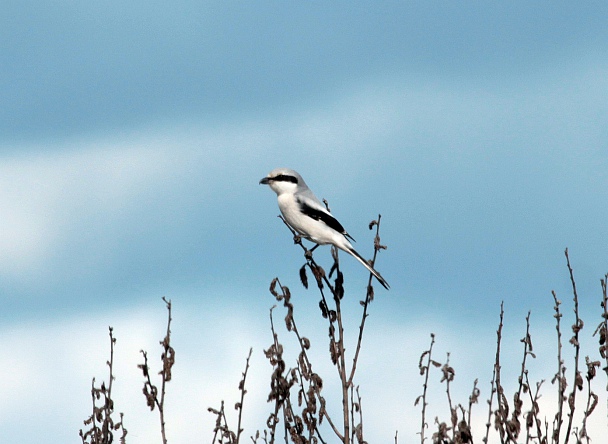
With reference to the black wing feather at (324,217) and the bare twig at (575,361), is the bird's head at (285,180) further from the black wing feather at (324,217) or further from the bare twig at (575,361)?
the bare twig at (575,361)

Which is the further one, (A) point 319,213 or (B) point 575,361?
(A) point 319,213

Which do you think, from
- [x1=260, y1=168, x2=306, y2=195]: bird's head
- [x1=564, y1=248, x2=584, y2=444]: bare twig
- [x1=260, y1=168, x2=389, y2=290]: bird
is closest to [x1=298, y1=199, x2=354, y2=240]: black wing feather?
[x1=260, y1=168, x2=389, y2=290]: bird

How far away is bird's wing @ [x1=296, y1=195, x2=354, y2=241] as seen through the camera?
8.56 metres

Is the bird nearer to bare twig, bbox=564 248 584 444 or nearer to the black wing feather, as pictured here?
the black wing feather

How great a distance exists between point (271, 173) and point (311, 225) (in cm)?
103

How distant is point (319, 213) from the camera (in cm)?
863

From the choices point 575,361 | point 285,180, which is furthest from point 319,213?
point 575,361

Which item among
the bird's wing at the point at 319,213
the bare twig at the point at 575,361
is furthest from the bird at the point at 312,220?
the bare twig at the point at 575,361

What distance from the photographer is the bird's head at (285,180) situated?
921 centimetres

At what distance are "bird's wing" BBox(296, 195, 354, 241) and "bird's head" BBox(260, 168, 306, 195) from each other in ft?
1.45

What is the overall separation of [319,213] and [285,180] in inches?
31.5

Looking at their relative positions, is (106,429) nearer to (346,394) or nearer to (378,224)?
(346,394)

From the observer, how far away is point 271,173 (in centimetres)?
Answer: 934

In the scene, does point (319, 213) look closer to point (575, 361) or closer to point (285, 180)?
point (285, 180)
